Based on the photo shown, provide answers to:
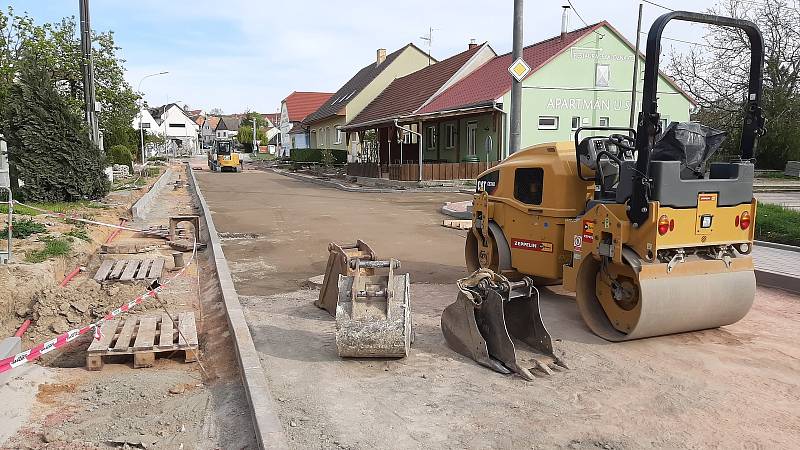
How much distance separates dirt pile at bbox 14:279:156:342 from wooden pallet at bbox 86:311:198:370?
2.35ft

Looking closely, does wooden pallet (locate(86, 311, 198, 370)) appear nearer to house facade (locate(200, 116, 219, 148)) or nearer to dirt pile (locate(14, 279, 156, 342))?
dirt pile (locate(14, 279, 156, 342))

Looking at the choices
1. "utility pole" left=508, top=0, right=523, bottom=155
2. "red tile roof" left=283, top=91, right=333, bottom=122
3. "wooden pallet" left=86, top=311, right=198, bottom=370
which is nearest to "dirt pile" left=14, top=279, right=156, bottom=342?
"wooden pallet" left=86, top=311, right=198, bottom=370

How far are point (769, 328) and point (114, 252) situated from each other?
Result: 996cm

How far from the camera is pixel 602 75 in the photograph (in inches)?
1072

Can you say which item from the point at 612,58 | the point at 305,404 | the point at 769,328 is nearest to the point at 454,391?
the point at 305,404

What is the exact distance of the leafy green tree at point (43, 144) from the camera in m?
15.5

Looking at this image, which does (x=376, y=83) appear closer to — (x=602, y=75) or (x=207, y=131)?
(x=602, y=75)

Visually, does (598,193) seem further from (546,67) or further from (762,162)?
(762,162)

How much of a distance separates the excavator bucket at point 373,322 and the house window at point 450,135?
2564cm

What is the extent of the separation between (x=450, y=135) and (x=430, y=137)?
94.5 inches

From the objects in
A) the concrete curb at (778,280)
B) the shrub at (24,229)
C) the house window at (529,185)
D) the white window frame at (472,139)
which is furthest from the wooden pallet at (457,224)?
the white window frame at (472,139)

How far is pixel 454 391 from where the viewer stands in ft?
15.4

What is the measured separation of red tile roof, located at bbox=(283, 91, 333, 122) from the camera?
2776 inches

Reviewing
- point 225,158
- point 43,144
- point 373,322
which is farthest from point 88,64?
point 225,158
